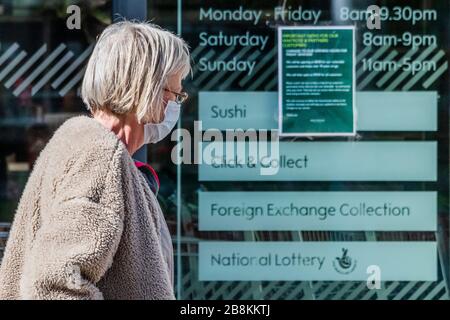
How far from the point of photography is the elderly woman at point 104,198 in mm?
2166

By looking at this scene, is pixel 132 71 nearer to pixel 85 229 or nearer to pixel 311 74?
pixel 85 229

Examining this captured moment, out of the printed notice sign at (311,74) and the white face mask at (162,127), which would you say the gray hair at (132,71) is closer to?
the white face mask at (162,127)

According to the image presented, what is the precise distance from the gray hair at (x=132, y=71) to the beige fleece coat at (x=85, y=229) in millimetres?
105

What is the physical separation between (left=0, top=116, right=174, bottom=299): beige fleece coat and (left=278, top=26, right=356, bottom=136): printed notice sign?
323cm

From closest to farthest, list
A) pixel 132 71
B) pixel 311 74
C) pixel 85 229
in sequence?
pixel 85 229 → pixel 132 71 → pixel 311 74

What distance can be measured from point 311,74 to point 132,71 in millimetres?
3280

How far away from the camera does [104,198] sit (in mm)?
2219

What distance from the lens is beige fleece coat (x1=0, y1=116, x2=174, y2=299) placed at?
2.16 meters
